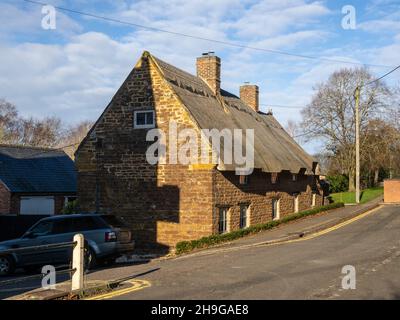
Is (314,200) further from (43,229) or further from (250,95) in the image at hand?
→ (43,229)

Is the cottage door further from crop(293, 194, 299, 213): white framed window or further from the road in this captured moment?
the road

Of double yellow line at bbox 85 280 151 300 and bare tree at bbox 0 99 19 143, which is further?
bare tree at bbox 0 99 19 143

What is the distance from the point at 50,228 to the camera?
16531 mm

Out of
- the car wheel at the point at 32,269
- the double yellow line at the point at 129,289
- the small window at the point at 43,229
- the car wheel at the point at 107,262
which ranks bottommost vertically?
the car wheel at the point at 32,269

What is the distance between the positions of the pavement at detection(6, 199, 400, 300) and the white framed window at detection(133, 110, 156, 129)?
6.53 meters

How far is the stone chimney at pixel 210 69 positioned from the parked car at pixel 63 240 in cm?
1260

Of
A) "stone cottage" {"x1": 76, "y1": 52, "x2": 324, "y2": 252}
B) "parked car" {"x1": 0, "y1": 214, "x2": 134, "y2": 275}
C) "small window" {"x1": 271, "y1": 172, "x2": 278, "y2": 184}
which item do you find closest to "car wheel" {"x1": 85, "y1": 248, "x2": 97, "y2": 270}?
"parked car" {"x1": 0, "y1": 214, "x2": 134, "y2": 275}

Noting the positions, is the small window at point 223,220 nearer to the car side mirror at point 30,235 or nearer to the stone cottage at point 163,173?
the stone cottage at point 163,173

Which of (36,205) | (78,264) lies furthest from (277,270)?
(36,205)

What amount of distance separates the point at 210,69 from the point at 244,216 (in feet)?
27.8

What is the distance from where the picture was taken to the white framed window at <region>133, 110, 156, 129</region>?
22094mm

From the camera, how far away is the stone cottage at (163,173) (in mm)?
20656

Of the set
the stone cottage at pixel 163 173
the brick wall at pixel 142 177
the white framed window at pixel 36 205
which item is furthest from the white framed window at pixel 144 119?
the white framed window at pixel 36 205

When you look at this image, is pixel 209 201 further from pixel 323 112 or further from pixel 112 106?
pixel 323 112
